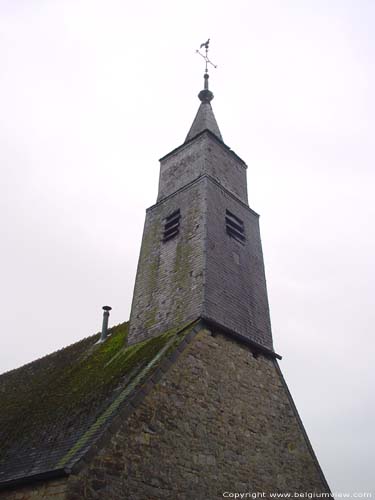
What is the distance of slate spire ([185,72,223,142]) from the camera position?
17312 mm

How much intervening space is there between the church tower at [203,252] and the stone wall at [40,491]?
480cm

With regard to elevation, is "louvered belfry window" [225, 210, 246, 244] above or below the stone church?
above

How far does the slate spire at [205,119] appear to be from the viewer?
1731 cm

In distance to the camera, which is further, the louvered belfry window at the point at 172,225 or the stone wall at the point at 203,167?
the stone wall at the point at 203,167

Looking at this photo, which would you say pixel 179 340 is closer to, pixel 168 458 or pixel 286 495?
pixel 168 458

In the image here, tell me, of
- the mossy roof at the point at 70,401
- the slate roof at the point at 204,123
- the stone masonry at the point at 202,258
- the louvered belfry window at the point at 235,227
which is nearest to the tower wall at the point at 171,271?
the stone masonry at the point at 202,258

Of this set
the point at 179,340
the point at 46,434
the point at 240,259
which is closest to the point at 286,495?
the point at 179,340

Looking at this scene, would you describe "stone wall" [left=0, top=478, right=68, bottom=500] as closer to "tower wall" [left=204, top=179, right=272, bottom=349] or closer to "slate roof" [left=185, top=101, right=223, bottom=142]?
"tower wall" [left=204, top=179, right=272, bottom=349]

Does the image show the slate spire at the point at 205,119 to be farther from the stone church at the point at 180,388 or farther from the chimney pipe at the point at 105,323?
the chimney pipe at the point at 105,323

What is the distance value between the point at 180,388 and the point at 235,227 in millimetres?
6262

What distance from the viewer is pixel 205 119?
1766cm

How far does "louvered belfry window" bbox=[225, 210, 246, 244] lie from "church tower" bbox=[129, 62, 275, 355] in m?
0.03

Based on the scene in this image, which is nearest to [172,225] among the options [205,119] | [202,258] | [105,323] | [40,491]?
[202,258]

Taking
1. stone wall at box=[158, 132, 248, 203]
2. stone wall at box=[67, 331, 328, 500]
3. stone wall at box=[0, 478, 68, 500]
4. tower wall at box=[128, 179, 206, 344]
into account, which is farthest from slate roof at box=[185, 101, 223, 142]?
stone wall at box=[0, 478, 68, 500]
